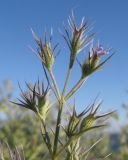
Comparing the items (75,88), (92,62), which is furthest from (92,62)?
(75,88)

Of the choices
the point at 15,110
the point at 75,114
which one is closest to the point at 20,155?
the point at 75,114

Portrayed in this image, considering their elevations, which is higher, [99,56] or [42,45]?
[42,45]

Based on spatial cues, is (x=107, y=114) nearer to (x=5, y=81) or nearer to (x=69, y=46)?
(x=69, y=46)

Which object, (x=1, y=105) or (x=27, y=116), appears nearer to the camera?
(x=1, y=105)

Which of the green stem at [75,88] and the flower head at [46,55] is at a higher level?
the flower head at [46,55]

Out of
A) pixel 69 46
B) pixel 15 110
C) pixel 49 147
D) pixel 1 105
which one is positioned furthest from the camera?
pixel 15 110

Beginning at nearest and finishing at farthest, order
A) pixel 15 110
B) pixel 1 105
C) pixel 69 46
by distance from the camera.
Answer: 1. pixel 69 46
2. pixel 1 105
3. pixel 15 110

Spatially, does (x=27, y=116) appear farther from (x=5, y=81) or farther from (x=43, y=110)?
(x=43, y=110)

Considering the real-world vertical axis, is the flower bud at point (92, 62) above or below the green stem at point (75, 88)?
above

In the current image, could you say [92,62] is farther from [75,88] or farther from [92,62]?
[75,88]

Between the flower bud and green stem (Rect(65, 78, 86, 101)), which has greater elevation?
the flower bud

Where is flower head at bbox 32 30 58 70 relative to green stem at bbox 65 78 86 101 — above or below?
above
